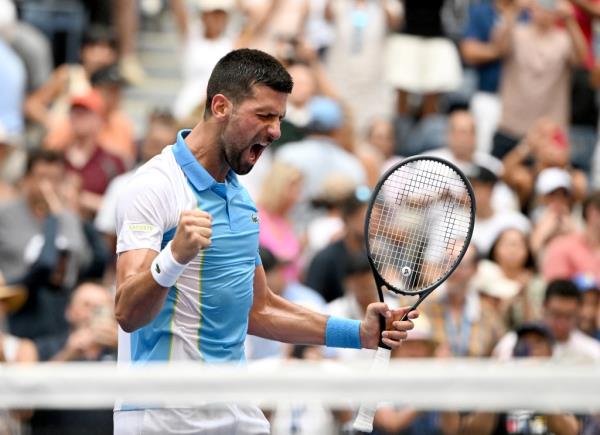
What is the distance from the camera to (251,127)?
16.6 feet

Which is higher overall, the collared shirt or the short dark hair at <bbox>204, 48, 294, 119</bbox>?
the short dark hair at <bbox>204, 48, 294, 119</bbox>

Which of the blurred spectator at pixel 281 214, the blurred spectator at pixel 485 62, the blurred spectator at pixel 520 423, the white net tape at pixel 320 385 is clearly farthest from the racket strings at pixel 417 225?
the blurred spectator at pixel 485 62

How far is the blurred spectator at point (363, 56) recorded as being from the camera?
42.5 ft

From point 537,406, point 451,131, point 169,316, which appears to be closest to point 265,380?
point 537,406

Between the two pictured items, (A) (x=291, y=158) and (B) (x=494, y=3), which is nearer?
(A) (x=291, y=158)

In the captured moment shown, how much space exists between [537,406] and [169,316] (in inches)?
61.6

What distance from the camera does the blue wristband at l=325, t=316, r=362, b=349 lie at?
539 cm

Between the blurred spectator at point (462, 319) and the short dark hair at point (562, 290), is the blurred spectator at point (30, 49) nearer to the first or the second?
the blurred spectator at point (462, 319)

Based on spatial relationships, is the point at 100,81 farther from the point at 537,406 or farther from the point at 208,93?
the point at 537,406

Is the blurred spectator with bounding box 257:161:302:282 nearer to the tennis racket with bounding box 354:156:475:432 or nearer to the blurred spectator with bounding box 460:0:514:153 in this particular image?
the tennis racket with bounding box 354:156:475:432

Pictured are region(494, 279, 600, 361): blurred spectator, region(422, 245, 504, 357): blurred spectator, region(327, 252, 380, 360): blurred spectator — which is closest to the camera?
region(327, 252, 380, 360): blurred spectator

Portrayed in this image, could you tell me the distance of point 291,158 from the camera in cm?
1077

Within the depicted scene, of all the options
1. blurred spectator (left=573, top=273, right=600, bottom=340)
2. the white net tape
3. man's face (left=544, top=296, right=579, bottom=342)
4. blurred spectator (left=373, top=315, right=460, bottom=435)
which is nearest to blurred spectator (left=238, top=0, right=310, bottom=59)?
blurred spectator (left=573, top=273, right=600, bottom=340)

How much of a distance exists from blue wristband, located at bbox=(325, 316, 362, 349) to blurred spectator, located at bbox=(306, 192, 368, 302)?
13.3 feet
